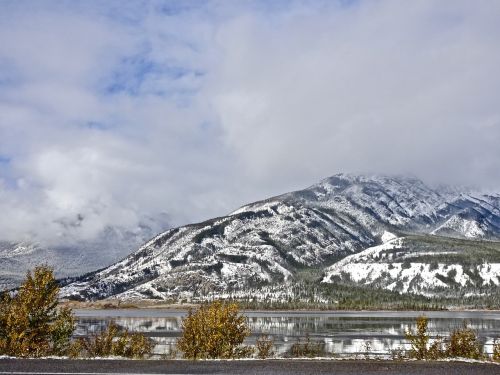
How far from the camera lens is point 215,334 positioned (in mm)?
34531

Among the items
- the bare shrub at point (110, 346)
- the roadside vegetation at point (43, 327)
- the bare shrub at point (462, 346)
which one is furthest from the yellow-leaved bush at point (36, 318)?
the bare shrub at point (462, 346)

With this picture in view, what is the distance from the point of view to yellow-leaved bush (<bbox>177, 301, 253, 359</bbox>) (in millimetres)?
33844

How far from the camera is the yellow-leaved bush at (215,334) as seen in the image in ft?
111

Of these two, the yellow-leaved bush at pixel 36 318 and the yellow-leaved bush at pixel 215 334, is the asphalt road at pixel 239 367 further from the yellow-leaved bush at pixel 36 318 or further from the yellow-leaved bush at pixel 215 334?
the yellow-leaved bush at pixel 36 318

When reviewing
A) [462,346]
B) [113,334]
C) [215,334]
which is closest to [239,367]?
[215,334]

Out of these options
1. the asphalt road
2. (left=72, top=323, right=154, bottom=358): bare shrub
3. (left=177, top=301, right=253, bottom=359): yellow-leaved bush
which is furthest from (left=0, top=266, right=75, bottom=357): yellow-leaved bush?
the asphalt road

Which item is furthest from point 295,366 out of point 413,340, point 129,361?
point 413,340

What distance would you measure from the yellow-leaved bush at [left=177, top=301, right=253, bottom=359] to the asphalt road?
787cm

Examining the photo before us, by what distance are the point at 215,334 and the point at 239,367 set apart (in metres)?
10.4

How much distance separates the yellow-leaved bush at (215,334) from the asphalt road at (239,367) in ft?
25.8

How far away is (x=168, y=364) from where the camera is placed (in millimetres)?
25375

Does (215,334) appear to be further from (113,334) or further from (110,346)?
(113,334)

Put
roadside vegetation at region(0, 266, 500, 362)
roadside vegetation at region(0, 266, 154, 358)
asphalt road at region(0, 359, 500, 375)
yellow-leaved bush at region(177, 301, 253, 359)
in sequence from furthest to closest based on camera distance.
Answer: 1. roadside vegetation at region(0, 266, 154, 358)
2. yellow-leaved bush at region(177, 301, 253, 359)
3. roadside vegetation at region(0, 266, 500, 362)
4. asphalt road at region(0, 359, 500, 375)

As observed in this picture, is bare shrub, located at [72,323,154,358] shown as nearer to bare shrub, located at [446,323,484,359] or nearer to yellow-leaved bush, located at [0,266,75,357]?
yellow-leaved bush, located at [0,266,75,357]
